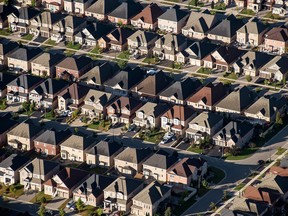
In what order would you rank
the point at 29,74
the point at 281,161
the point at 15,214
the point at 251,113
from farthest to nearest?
1. the point at 29,74
2. the point at 251,113
3. the point at 281,161
4. the point at 15,214

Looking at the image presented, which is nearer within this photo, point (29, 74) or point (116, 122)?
point (116, 122)

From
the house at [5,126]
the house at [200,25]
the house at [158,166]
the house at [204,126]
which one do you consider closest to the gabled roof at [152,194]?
the house at [158,166]

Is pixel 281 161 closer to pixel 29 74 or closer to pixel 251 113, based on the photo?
pixel 251 113

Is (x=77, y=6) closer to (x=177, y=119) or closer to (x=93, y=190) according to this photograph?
(x=177, y=119)

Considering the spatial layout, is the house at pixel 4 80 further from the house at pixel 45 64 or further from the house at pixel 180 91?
the house at pixel 180 91

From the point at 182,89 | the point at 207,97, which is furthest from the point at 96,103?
the point at 207,97

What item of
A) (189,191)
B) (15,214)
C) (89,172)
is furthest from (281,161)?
(15,214)
